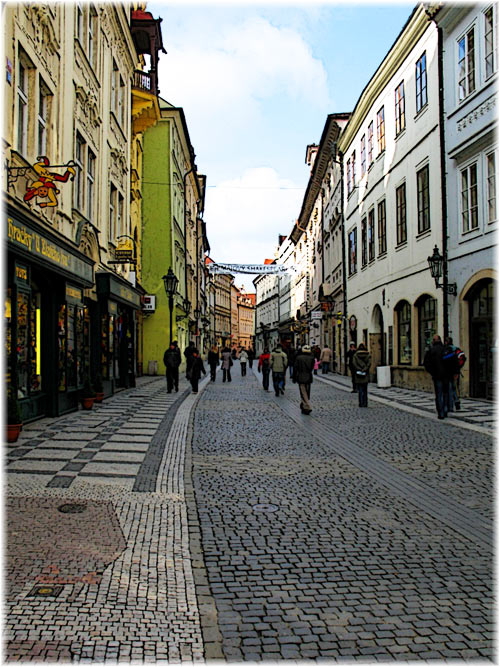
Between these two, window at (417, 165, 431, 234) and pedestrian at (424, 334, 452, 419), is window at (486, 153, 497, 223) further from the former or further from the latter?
window at (417, 165, 431, 234)

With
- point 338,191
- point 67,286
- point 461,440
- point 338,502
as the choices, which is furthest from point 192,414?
point 338,191

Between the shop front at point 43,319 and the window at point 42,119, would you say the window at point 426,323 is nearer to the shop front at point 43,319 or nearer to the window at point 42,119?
the shop front at point 43,319

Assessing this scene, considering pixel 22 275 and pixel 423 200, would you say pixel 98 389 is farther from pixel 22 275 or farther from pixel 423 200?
pixel 423 200

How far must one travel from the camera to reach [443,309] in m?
19.4

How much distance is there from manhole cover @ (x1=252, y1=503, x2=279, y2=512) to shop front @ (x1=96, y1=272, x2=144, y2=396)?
12.3 metres

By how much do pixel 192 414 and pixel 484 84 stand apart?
37.1ft

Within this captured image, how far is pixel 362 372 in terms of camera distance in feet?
57.1

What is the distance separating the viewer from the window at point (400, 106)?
24017 millimetres

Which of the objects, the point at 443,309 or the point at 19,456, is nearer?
the point at 19,456

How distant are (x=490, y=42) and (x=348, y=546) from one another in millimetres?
15443

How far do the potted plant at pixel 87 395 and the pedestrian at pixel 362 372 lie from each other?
6894 millimetres

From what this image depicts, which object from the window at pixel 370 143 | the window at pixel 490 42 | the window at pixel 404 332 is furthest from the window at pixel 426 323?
the window at pixel 370 143

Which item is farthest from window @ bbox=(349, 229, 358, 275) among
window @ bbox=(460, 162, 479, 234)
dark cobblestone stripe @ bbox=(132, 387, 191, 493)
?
dark cobblestone stripe @ bbox=(132, 387, 191, 493)

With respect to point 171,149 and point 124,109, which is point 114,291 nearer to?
point 124,109
